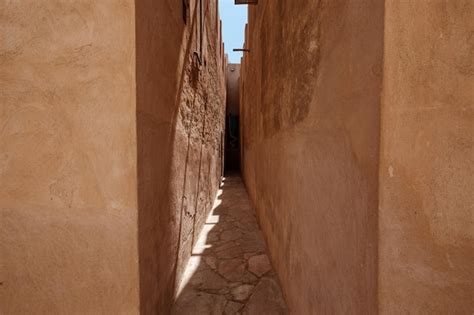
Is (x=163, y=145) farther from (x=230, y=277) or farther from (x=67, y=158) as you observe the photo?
(x=230, y=277)

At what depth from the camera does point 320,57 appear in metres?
1.37

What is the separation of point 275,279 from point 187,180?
71.3 inches

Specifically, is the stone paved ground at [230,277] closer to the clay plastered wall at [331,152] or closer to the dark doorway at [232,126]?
the clay plastered wall at [331,152]

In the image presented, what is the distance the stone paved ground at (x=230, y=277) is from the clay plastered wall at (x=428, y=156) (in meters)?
1.79

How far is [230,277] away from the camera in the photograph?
109 inches

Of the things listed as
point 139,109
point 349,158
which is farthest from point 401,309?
point 139,109

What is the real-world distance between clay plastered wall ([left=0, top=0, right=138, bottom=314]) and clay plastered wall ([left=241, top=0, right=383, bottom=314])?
1.25 metres

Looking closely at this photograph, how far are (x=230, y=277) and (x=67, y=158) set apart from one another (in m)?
2.39

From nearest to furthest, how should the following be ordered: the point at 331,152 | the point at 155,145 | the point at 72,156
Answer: the point at 331,152, the point at 72,156, the point at 155,145

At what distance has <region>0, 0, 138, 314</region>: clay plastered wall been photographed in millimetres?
1329

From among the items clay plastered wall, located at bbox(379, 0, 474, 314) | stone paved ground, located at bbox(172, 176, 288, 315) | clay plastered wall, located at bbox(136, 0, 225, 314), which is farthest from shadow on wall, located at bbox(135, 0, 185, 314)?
clay plastered wall, located at bbox(379, 0, 474, 314)

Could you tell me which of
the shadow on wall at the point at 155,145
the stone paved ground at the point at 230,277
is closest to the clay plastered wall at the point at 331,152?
the stone paved ground at the point at 230,277

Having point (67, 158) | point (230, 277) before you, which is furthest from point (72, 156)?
point (230, 277)

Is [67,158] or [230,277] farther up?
[67,158]
